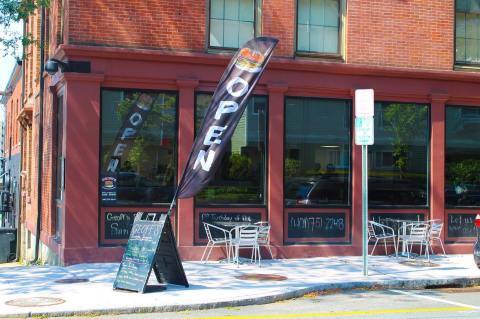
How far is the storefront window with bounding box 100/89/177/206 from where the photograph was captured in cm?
1309

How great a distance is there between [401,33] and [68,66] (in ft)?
23.5

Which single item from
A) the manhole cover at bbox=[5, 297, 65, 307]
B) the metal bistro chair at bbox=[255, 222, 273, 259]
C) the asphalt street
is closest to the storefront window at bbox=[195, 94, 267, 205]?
the metal bistro chair at bbox=[255, 222, 273, 259]

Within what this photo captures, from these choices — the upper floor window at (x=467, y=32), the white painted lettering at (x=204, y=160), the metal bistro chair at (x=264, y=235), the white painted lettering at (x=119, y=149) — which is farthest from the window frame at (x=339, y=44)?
the white painted lettering at (x=204, y=160)

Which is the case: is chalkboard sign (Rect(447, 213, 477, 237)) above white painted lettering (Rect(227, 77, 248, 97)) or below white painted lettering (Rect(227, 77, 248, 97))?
below

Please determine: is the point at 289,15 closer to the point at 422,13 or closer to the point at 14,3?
the point at 422,13

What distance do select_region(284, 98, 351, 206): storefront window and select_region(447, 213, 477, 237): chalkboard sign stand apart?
2.55 m

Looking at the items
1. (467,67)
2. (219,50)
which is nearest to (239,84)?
(219,50)

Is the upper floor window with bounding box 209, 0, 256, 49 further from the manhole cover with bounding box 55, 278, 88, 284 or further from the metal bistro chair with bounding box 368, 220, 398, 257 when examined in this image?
the manhole cover with bounding box 55, 278, 88, 284

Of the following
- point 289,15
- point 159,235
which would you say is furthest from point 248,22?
point 159,235

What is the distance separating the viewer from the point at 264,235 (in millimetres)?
13094

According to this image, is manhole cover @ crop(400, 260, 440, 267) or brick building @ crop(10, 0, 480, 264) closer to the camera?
brick building @ crop(10, 0, 480, 264)

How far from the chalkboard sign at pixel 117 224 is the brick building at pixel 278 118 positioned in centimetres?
3

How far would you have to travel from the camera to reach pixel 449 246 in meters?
14.9

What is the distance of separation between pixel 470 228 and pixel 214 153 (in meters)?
7.39
